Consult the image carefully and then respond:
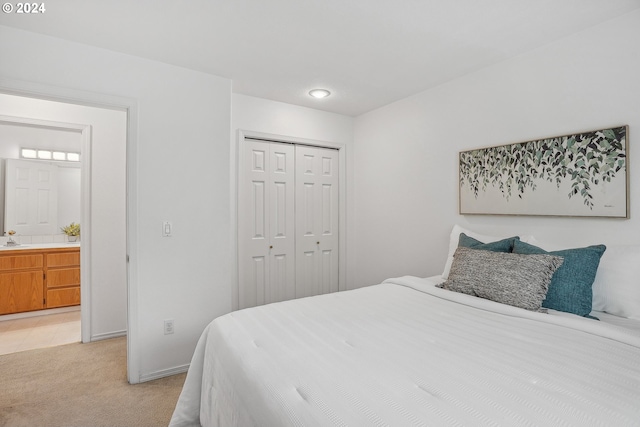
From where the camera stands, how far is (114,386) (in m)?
2.36

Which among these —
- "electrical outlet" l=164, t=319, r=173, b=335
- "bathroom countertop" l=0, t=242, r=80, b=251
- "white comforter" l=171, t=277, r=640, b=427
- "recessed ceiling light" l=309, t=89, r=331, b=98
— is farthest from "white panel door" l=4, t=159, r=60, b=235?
"white comforter" l=171, t=277, r=640, b=427

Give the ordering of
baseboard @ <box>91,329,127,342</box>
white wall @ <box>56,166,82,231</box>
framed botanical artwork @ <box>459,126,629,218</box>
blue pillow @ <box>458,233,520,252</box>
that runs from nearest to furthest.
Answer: framed botanical artwork @ <box>459,126,629,218</box>
blue pillow @ <box>458,233,520,252</box>
baseboard @ <box>91,329,127,342</box>
white wall @ <box>56,166,82,231</box>

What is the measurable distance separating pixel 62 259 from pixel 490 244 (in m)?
4.72

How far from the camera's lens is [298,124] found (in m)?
3.61

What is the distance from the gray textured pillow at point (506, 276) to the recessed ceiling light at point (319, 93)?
1953 millimetres

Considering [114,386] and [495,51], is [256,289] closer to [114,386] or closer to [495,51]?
[114,386]

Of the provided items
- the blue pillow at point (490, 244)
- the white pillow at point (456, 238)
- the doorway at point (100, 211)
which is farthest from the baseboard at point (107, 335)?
the blue pillow at point (490, 244)

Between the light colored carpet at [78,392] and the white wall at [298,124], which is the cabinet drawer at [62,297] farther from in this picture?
the white wall at [298,124]

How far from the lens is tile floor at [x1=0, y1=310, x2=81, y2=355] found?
3127mm

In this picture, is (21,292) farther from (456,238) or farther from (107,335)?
(456,238)

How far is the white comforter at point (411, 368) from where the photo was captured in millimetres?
956

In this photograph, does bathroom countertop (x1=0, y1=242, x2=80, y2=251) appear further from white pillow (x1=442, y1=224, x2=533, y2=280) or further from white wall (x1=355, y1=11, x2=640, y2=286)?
white pillow (x1=442, y1=224, x2=533, y2=280)

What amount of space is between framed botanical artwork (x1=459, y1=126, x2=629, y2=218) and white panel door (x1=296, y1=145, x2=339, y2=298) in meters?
1.53

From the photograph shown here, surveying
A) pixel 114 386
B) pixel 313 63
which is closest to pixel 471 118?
pixel 313 63
